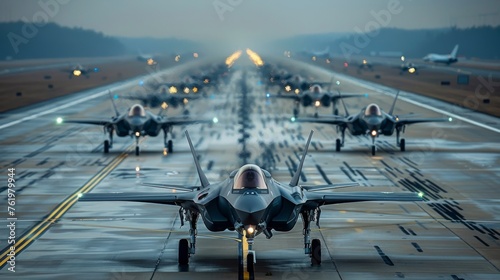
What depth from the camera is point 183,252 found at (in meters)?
23.0

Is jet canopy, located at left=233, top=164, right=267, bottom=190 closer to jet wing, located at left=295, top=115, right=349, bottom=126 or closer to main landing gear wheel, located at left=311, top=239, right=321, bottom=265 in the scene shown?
main landing gear wheel, located at left=311, top=239, right=321, bottom=265

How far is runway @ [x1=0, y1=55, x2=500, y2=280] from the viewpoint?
22922mm

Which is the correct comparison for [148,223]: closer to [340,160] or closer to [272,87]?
[340,160]

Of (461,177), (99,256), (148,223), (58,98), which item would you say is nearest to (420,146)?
(461,177)

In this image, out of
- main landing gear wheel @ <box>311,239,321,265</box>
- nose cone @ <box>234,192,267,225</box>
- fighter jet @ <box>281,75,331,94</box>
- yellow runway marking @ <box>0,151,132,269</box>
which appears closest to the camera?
nose cone @ <box>234,192,267,225</box>

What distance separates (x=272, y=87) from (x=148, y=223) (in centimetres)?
9532

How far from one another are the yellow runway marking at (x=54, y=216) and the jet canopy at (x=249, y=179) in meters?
6.80

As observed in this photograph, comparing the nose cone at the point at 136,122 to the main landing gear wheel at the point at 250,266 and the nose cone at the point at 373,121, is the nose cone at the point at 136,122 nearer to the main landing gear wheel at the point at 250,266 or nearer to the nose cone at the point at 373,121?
the nose cone at the point at 373,121

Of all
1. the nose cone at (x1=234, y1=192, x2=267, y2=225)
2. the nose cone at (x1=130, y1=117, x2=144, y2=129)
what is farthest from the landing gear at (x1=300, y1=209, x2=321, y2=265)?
the nose cone at (x1=130, y1=117, x2=144, y2=129)

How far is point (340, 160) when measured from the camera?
46.8 metres

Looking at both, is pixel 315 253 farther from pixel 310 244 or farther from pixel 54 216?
pixel 54 216

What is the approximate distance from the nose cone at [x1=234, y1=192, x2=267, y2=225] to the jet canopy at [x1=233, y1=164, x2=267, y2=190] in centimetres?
61

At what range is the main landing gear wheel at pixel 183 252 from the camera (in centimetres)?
2291

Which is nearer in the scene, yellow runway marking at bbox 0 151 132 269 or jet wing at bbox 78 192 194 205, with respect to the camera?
jet wing at bbox 78 192 194 205
